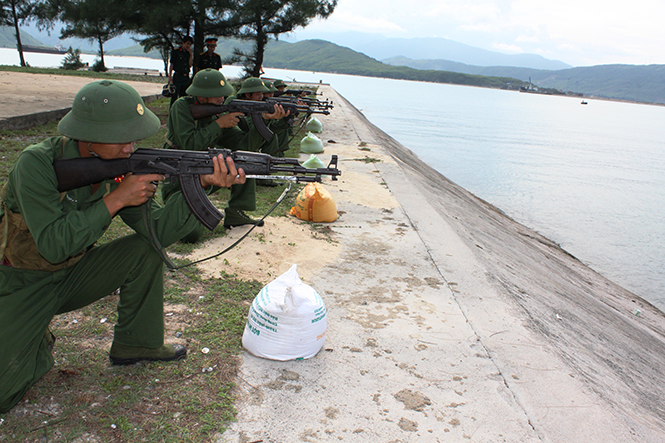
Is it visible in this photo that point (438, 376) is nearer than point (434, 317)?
Yes

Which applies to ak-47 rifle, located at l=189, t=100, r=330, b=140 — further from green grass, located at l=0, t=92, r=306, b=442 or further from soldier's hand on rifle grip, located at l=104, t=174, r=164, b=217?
soldier's hand on rifle grip, located at l=104, t=174, r=164, b=217

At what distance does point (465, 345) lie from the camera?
340 cm

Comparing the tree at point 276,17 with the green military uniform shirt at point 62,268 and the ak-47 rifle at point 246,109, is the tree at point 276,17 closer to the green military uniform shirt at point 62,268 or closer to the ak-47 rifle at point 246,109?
the ak-47 rifle at point 246,109

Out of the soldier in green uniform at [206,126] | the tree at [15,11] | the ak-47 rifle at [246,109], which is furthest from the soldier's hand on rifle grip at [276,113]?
the tree at [15,11]

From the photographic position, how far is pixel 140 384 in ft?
8.61

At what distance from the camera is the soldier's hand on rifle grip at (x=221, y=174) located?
2863 mm

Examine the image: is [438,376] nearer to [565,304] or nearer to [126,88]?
[126,88]

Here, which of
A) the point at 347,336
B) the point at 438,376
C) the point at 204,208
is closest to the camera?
the point at 204,208

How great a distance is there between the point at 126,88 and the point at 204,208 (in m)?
0.79

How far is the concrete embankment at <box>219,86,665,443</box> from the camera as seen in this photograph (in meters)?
2.56

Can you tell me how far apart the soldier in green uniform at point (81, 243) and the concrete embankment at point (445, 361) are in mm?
789

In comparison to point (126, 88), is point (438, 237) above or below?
below

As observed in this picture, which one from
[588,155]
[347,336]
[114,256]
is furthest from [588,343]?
[588,155]

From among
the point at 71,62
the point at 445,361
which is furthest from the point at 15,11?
the point at 445,361
